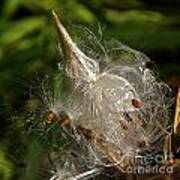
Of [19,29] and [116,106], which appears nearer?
[116,106]

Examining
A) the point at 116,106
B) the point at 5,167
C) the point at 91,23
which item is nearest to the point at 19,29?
the point at 91,23

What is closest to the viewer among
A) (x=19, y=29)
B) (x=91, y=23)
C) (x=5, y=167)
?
(x=5, y=167)

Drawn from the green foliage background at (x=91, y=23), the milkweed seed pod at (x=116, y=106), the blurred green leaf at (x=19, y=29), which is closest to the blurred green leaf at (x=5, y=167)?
the milkweed seed pod at (x=116, y=106)

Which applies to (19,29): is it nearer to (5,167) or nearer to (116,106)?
(5,167)

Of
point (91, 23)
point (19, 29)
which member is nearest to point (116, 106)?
point (91, 23)

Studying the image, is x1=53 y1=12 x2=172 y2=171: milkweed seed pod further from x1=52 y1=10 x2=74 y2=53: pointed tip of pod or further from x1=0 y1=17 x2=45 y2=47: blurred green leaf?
x1=0 y1=17 x2=45 y2=47: blurred green leaf

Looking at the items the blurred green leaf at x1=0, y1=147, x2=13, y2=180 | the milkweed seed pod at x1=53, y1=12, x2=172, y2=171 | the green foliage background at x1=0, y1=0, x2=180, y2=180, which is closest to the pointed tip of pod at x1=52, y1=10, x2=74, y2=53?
the milkweed seed pod at x1=53, y1=12, x2=172, y2=171

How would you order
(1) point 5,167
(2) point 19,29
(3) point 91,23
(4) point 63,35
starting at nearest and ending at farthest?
(4) point 63,35
(1) point 5,167
(3) point 91,23
(2) point 19,29

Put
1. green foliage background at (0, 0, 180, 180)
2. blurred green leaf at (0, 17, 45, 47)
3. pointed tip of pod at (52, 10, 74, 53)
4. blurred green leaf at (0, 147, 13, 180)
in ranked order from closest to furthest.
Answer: pointed tip of pod at (52, 10, 74, 53) → blurred green leaf at (0, 147, 13, 180) → green foliage background at (0, 0, 180, 180) → blurred green leaf at (0, 17, 45, 47)

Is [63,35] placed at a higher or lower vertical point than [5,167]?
higher
